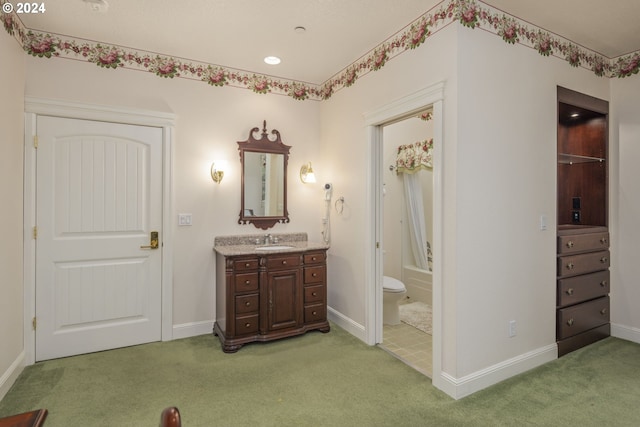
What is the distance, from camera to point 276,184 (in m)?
3.76

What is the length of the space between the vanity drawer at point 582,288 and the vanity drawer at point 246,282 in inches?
A: 102

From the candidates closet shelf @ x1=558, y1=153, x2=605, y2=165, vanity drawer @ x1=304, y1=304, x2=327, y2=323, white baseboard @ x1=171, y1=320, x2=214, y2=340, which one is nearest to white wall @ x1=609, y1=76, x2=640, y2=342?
closet shelf @ x1=558, y1=153, x2=605, y2=165

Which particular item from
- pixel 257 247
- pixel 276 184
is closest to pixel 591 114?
pixel 276 184

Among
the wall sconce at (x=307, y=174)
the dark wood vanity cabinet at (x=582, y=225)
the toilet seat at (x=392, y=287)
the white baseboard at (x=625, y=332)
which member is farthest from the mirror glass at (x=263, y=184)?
the white baseboard at (x=625, y=332)

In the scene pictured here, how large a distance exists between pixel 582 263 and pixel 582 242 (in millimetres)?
187

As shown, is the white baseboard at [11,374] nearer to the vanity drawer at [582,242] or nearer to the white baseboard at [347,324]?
the white baseboard at [347,324]

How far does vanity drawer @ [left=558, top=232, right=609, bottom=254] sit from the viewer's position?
9.55ft

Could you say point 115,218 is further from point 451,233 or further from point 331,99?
point 451,233

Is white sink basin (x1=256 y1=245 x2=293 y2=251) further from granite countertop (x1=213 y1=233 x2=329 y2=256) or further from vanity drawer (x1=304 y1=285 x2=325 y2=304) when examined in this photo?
vanity drawer (x1=304 y1=285 x2=325 y2=304)

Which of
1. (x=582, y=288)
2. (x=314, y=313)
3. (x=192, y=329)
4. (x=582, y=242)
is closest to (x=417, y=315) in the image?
(x=314, y=313)

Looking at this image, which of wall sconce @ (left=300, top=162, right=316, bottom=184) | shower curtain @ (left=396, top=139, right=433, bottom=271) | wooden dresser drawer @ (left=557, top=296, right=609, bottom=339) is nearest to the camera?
wooden dresser drawer @ (left=557, top=296, right=609, bottom=339)

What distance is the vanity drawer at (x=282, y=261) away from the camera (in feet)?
10.4

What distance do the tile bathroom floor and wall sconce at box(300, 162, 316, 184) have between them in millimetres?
1774

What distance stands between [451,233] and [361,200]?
1.12 m
